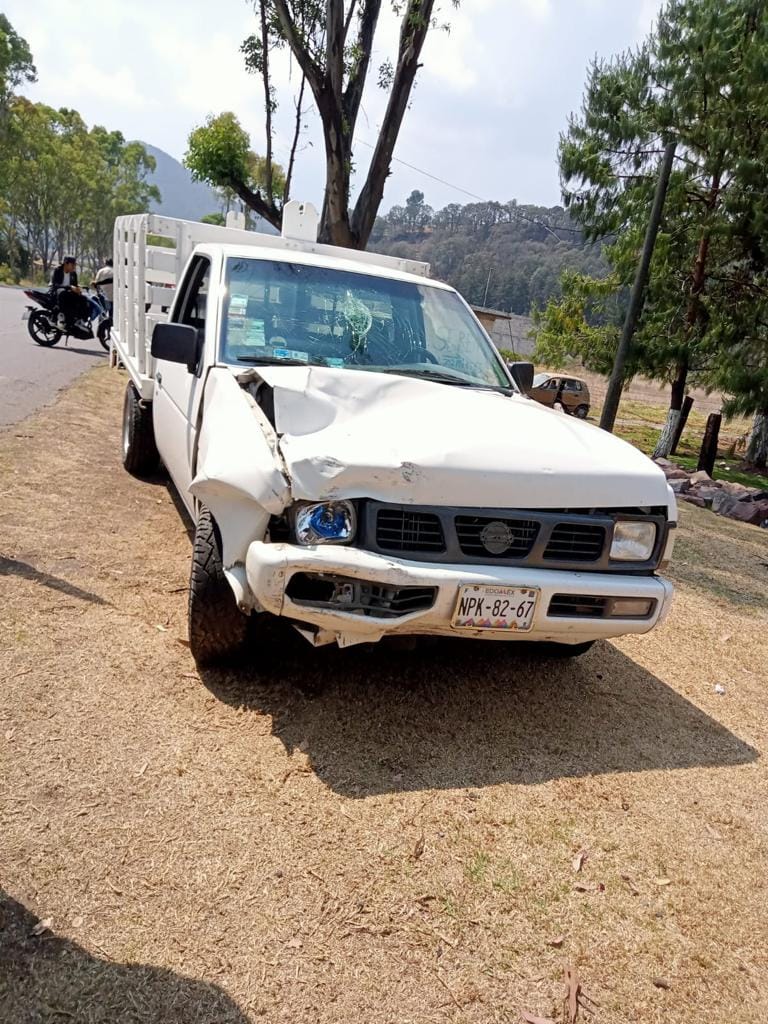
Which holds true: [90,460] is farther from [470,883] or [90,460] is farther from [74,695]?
[470,883]

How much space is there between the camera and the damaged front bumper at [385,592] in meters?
2.74

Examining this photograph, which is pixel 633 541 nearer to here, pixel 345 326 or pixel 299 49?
pixel 345 326

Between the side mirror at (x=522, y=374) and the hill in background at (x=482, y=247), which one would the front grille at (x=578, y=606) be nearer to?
the side mirror at (x=522, y=374)

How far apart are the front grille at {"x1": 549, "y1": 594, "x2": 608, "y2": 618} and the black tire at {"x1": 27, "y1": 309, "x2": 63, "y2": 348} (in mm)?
13668

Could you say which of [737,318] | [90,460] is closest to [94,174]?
[737,318]

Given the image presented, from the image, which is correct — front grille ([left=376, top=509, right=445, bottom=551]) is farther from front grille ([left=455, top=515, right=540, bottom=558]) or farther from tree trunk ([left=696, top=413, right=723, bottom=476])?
tree trunk ([left=696, top=413, right=723, bottom=476])

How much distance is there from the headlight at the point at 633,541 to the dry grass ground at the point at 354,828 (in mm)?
854

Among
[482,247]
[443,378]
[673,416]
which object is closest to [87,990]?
[443,378]

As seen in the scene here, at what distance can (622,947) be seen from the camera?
228 centimetres

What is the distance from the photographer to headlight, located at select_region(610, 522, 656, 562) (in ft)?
10.6

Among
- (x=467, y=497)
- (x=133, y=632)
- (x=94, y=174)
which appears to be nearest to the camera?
(x=467, y=497)

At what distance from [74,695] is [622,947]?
2.18 meters

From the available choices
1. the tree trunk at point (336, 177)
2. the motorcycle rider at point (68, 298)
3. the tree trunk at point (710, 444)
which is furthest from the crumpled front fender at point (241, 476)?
the tree trunk at point (710, 444)

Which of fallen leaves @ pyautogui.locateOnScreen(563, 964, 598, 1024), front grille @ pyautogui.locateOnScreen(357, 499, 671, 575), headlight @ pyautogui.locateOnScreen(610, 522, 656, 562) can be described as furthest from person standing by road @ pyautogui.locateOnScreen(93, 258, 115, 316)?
fallen leaves @ pyautogui.locateOnScreen(563, 964, 598, 1024)
